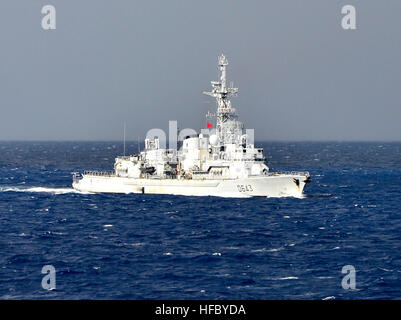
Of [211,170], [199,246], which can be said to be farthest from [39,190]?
[199,246]

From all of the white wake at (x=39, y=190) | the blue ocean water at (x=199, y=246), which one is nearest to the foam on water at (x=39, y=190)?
Answer: the white wake at (x=39, y=190)

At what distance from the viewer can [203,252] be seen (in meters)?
43.9

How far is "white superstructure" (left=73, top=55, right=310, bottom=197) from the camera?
72125 millimetres

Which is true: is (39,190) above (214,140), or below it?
below

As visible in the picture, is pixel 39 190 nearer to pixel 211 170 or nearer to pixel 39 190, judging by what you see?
pixel 39 190

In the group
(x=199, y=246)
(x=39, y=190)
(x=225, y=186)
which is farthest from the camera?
(x=39, y=190)

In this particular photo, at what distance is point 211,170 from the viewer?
245 ft

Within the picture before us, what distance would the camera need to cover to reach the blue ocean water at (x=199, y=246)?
34.3 meters

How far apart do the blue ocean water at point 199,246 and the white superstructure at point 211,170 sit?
1.61 metres

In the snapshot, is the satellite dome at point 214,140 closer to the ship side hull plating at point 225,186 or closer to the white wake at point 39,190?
the ship side hull plating at point 225,186

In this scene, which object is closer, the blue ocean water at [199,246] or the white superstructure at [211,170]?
the blue ocean water at [199,246]

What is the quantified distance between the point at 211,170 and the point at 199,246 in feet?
95.2
